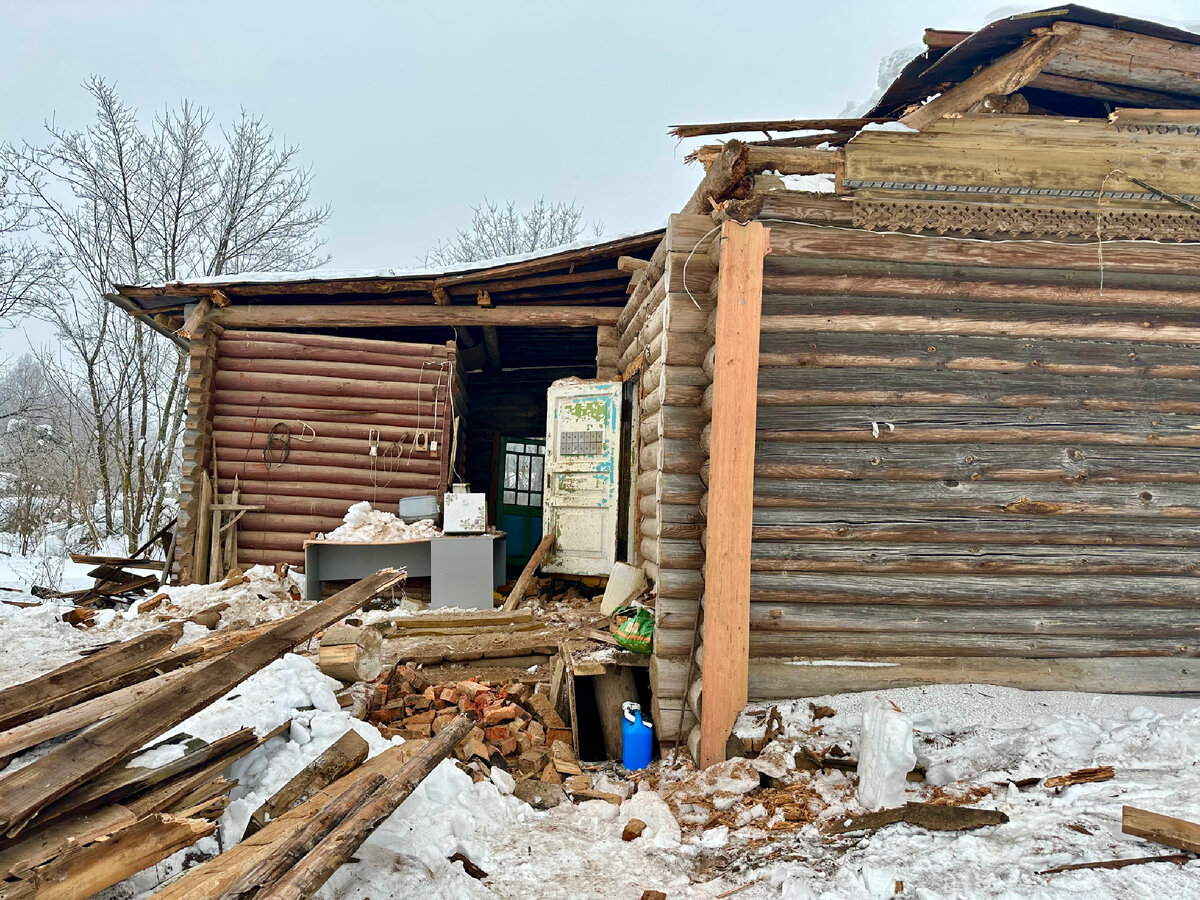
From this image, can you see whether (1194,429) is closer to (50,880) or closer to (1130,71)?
(1130,71)

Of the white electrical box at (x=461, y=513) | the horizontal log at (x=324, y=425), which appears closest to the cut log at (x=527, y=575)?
the white electrical box at (x=461, y=513)

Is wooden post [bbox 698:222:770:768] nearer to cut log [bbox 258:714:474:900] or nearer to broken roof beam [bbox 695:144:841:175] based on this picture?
broken roof beam [bbox 695:144:841:175]

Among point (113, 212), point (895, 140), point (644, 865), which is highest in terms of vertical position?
point (113, 212)

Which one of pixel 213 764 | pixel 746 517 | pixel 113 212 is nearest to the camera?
pixel 213 764

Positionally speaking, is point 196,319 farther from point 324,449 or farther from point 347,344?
point 324,449

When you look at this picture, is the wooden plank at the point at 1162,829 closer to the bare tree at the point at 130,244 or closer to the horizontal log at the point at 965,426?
the horizontal log at the point at 965,426

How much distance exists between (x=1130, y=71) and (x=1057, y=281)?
1341mm

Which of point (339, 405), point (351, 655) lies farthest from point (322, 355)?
point (351, 655)

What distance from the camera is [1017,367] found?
4.61m

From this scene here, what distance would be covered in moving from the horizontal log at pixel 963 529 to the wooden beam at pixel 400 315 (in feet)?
18.1

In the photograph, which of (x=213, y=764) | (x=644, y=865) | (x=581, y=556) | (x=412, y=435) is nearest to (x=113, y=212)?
(x=412, y=435)

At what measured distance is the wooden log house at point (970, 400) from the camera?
4.54 m

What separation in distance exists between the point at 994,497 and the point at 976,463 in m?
0.25

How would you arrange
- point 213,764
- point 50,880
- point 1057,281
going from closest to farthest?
point 50,880 < point 213,764 < point 1057,281
